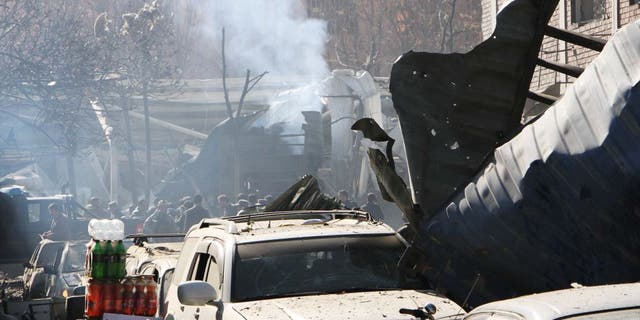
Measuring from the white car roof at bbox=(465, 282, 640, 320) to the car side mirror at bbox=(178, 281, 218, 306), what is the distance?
2.79 meters

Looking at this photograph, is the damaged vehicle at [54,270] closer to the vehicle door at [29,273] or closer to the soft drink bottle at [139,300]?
the vehicle door at [29,273]

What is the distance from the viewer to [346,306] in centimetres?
676

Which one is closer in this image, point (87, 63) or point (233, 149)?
point (87, 63)

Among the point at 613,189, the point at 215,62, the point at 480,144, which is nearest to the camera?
the point at 613,189

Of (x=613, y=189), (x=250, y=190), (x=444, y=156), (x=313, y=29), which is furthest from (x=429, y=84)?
(x=313, y=29)

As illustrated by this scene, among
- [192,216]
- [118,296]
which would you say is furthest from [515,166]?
[192,216]

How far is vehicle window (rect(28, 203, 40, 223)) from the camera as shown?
20594 millimetres

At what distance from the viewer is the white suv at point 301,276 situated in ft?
22.5

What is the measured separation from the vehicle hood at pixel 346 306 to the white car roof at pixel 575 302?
2193 millimetres

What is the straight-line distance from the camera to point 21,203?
20.0 metres

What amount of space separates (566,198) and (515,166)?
0.44 m

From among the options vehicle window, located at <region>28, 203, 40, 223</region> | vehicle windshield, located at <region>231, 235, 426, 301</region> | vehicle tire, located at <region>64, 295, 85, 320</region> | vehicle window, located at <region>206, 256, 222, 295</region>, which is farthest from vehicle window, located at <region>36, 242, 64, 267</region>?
vehicle windshield, located at <region>231, 235, 426, 301</region>

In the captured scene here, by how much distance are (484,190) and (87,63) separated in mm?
15412

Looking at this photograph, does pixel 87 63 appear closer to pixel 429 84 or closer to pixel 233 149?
pixel 233 149
